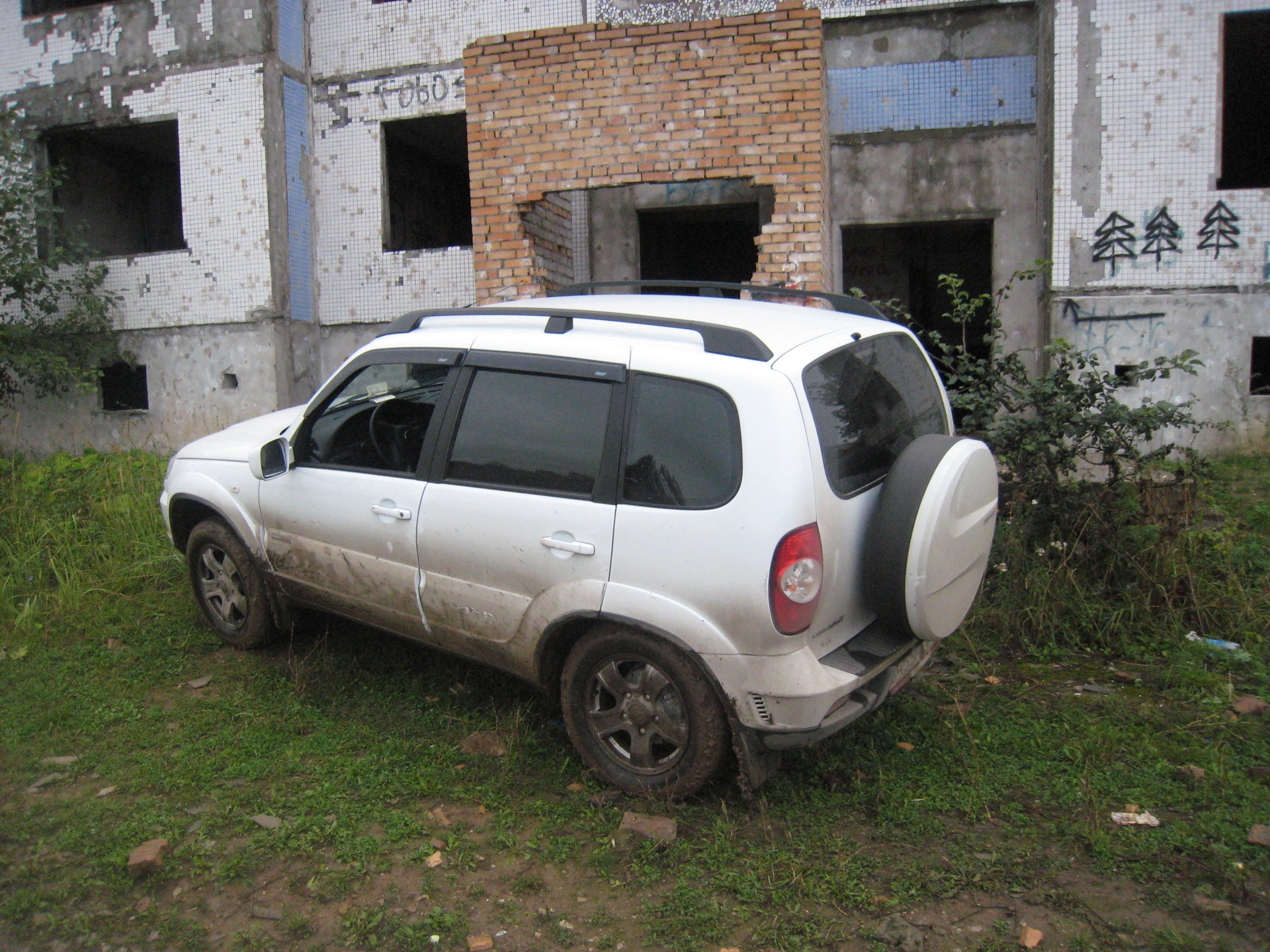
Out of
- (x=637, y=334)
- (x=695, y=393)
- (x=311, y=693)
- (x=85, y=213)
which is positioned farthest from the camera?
(x=85, y=213)

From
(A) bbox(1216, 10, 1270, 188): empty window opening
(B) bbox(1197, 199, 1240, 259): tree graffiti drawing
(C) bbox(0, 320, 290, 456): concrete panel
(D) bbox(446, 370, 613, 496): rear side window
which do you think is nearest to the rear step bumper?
(D) bbox(446, 370, 613, 496): rear side window

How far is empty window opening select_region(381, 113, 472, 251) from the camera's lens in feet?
33.6

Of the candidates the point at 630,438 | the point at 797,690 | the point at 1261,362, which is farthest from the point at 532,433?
the point at 1261,362

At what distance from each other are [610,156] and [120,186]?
8197 mm

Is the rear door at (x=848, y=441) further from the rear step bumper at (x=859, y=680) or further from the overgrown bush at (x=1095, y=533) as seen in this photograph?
the overgrown bush at (x=1095, y=533)

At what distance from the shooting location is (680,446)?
318 cm

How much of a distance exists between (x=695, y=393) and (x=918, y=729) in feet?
6.13

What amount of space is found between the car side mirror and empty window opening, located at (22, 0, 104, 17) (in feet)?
30.7

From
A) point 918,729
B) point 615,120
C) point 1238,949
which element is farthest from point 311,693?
point 615,120

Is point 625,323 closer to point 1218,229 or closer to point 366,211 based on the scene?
point 1218,229

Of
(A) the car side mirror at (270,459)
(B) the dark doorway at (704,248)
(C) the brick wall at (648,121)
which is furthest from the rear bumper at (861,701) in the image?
(B) the dark doorway at (704,248)

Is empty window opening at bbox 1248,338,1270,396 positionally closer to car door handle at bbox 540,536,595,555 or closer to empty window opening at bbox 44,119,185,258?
car door handle at bbox 540,536,595,555

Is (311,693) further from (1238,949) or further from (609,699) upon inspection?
(1238,949)

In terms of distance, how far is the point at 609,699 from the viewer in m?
3.51
